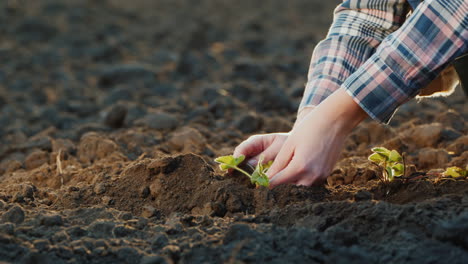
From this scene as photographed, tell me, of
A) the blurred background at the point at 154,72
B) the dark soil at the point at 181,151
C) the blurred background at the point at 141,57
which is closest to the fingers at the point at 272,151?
the dark soil at the point at 181,151

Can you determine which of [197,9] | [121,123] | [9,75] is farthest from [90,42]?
[121,123]

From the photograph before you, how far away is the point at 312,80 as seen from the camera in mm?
2385

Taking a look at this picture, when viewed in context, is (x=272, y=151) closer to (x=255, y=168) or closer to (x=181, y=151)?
(x=255, y=168)

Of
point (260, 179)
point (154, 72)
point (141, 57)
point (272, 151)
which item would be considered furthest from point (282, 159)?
point (141, 57)

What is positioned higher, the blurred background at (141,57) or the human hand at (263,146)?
the blurred background at (141,57)

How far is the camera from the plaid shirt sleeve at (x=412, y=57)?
184 centimetres

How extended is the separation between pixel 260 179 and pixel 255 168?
0.77ft

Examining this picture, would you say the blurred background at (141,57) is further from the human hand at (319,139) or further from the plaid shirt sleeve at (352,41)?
the human hand at (319,139)

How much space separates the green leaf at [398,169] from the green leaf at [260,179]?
18.6 inches

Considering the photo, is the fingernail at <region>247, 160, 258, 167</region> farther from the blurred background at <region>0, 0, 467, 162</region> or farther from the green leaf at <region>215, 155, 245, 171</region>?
the blurred background at <region>0, 0, 467, 162</region>

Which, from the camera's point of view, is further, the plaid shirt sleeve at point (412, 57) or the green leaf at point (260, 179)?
the green leaf at point (260, 179)

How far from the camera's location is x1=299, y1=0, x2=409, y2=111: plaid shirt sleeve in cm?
232

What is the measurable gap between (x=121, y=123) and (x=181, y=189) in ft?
6.05

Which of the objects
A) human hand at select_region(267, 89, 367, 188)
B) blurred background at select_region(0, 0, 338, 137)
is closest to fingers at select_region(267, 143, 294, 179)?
human hand at select_region(267, 89, 367, 188)
